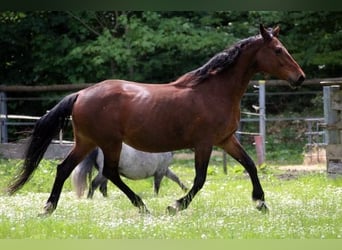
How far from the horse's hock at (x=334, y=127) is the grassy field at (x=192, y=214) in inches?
6.9

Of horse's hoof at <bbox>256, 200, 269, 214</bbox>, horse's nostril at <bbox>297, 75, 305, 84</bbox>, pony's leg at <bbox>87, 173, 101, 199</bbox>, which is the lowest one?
pony's leg at <bbox>87, 173, 101, 199</bbox>

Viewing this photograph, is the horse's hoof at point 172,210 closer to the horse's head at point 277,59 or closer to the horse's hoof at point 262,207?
the horse's hoof at point 262,207

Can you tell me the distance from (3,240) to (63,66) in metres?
7.28

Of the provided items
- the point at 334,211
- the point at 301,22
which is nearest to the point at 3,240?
the point at 334,211

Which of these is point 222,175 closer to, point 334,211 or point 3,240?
point 334,211

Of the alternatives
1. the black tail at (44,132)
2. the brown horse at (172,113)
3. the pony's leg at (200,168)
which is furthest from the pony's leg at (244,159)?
the black tail at (44,132)

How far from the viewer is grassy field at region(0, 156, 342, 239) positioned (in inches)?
154

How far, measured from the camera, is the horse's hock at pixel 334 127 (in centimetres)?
696

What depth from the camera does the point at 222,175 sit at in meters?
7.74

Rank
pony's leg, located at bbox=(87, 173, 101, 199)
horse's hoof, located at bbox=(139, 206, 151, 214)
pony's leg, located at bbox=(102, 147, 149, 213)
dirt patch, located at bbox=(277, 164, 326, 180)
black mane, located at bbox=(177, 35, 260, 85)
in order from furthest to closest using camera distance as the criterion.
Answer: dirt patch, located at bbox=(277, 164, 326, 180) < pony's leg, located at bbox=(87, 173, 101, 199) < black mane, located at bbox=(177, 35, 260, 85) < pony's leg, located at bbox=(102, 147, 149, 213) < horse's hoof, located at bbox=(139, 206, 151, 214)

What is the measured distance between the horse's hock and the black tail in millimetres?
2951

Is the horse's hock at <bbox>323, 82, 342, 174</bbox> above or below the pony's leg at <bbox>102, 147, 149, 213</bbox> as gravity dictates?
below

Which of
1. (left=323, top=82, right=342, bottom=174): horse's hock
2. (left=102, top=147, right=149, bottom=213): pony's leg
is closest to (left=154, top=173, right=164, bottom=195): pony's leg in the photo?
(left=102, top=147, right=149, bottom=213): pony's leg

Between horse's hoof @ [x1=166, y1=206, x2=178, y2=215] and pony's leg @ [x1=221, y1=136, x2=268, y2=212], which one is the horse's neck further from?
horse's hoof @ [x1=166, y1=206, x2=178, y2=215]
